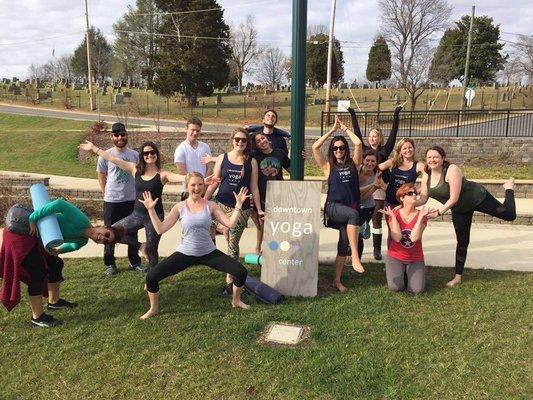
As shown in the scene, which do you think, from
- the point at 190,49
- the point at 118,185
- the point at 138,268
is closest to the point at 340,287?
the point at 138,268

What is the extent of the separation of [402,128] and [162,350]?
1559 cm

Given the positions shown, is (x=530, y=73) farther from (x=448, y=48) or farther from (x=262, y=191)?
(x=262, y=191)

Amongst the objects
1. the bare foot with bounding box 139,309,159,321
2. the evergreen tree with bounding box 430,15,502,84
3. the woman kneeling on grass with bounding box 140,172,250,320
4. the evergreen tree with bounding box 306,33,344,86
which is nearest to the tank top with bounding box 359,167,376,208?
the woman kneeling on grass with bounding box 140,172,250,320

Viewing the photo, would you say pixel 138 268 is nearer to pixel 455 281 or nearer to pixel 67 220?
pixel 67 220

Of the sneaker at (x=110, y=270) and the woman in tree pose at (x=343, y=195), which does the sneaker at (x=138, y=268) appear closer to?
the sneaker at (x=110, y=270)

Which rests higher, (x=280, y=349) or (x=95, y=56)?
(x=95, y=56)

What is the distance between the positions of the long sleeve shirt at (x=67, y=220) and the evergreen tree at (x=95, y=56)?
65.8 meters

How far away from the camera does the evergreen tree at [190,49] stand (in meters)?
36.2

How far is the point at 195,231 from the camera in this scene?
4383 mm

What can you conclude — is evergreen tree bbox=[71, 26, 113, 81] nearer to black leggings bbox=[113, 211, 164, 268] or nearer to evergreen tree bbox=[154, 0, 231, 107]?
evergreen tree bbox=[154, 0, 231, 107]

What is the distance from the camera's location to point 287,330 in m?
4.20

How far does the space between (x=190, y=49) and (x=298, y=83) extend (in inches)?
1327

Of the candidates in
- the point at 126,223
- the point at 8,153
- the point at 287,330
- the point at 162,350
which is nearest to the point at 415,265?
the point at 287,330

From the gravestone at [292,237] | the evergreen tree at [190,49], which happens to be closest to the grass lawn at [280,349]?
the gravestone at [292,237]
